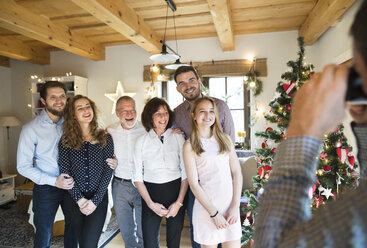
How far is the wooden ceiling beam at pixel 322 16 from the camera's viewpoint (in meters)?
2.57

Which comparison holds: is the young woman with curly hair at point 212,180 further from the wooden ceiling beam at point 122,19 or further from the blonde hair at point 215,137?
the wooden ceiling beam at point 122,19

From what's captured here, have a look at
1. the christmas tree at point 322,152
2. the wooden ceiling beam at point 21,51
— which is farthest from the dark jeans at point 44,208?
the wooden ceiling beam at point 21,51

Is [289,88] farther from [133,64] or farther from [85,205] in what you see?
[133,64]

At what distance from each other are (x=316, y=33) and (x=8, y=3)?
4045 millimetres

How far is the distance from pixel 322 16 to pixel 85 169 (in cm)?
314

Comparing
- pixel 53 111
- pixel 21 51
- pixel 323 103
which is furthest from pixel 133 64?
pixel 323 103

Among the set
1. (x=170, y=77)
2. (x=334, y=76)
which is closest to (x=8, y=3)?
(x=170, y=77)

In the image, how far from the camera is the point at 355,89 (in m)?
0.39

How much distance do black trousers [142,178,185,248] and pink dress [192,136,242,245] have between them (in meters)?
0.22

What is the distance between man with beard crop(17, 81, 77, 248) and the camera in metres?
1.87

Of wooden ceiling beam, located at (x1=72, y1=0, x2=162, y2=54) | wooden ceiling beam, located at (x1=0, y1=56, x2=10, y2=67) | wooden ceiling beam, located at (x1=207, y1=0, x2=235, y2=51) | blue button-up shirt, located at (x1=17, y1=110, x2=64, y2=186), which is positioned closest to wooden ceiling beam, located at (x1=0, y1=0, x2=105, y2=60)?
wooden ceiling beam, located at (x1=72, y1=0, x2=162, y2=54)

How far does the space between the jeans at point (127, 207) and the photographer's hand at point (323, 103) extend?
1.81 metres

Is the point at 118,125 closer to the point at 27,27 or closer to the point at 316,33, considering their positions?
the point at 27,27

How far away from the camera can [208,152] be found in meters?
1.71
